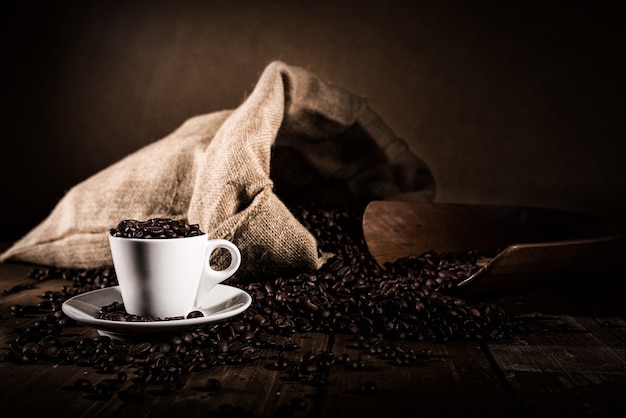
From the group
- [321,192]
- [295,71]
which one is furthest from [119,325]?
[321,192]

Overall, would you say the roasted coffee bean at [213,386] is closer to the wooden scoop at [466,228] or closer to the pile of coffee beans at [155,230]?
the pile of coffee beans at [155,230]

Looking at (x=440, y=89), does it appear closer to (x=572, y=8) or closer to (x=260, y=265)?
(x=572, y=8)

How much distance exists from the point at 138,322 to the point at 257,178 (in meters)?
0.74

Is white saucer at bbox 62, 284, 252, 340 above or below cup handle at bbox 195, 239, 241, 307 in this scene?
below

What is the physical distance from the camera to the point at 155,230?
143 centimetres

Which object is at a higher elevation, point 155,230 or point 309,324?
point 155,230

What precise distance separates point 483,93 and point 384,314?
201cm

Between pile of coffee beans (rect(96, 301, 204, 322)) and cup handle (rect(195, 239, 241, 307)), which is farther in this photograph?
cup handle (rect(195, 239, 241, 307))

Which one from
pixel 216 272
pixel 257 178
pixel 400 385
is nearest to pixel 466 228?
pixel 257 178

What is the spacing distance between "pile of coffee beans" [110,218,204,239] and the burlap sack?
415mm

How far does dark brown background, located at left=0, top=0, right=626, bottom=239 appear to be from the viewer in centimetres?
320

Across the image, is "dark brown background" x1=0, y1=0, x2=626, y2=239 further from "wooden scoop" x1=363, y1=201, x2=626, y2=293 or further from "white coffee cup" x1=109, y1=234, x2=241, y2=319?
"white coffee cup" x1=109, y1=234, x2=241, y2=319

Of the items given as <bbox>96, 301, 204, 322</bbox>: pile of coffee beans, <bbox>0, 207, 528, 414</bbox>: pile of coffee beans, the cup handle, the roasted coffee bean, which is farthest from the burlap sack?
the roasted coffee bean

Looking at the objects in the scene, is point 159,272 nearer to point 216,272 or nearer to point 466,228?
point 216,272
